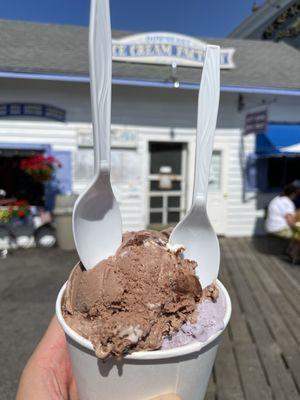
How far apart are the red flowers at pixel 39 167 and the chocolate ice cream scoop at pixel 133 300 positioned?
5399mm

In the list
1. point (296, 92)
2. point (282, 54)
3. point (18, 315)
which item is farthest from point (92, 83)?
point (282, 54)

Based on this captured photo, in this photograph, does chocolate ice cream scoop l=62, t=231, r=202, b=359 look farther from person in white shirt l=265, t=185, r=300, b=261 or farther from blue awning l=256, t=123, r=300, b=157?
blue awning l=256, t=123, r=300, b=157

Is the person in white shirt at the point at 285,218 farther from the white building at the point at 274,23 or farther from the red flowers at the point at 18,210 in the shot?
the white building at the point at 274,23

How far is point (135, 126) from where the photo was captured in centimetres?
Answer: 739

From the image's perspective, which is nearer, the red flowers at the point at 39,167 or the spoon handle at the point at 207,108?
the spoon handle at the point at 207,108

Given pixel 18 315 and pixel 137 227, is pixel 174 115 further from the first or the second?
pixel 18 315

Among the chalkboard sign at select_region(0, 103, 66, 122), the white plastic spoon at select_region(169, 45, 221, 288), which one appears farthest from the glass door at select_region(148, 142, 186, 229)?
the white plastic spoon at select_region(169, 45, 221, 288)

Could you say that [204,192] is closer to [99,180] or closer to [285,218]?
[99,180]

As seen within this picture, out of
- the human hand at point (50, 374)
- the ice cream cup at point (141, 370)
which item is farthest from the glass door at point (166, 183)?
the ice cream cup at point (141, 370)

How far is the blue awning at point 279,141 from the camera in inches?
271

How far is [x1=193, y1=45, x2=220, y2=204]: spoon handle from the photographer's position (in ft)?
4.41

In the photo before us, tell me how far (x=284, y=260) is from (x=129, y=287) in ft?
18.9

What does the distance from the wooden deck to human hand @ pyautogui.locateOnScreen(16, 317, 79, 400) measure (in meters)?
1.60

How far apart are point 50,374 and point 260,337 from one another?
106 inches
